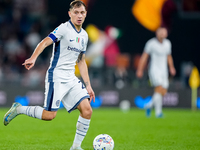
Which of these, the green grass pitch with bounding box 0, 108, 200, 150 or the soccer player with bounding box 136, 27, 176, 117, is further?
the soccer player with bounding box 136, 27, 176, 117

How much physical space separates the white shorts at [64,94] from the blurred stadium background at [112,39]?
342 inches

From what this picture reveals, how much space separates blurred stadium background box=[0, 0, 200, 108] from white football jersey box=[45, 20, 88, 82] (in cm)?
869

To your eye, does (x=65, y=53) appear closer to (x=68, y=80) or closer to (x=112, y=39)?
(x=68, y=80)

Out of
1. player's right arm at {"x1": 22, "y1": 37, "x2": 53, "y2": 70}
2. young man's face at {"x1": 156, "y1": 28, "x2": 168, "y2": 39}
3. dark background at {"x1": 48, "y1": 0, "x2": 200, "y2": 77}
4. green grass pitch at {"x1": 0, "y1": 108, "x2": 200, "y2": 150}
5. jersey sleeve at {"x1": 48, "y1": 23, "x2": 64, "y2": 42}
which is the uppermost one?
dark background at {"x1": 48, "y1": 0, "x2": 200, "y2": 77}

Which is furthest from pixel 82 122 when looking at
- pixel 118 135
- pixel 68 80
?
pixel 118 135

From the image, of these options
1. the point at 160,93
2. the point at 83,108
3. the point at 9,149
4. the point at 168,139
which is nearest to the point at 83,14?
the point at 83,108

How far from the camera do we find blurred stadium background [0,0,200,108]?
14.5 m

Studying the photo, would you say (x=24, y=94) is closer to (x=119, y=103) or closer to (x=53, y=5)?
(x=119, y=103)

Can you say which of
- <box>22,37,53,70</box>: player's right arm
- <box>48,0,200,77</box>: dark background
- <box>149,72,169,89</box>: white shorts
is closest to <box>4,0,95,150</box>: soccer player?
<box>22,37,53,70</box>: player's right arm

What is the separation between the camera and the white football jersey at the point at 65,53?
561 centimetres

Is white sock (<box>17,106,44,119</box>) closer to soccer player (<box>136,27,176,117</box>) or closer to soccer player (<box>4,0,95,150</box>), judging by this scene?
soccer player (<box>4,0,95,150</box>)

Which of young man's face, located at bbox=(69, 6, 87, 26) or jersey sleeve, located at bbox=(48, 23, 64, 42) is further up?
young man's face, located at bbox=(69, 6, 87, 26)

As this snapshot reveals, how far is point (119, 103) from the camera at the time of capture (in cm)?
1449

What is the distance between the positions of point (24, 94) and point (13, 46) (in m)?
3.73
